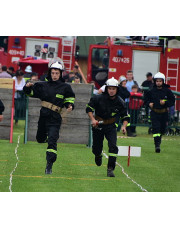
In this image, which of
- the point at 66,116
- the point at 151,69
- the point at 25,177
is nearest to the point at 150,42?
the point at 151,69

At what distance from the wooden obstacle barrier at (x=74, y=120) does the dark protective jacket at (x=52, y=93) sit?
5308mm

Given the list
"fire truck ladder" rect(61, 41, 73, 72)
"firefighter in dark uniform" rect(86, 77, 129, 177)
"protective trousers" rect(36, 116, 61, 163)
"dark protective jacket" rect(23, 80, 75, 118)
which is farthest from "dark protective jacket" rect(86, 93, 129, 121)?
"fire truck ladder" rect(61, 41, 73, 72)

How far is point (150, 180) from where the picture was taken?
12883mm

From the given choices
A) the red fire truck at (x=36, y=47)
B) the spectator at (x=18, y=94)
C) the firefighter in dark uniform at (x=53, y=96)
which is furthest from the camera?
the red fire truck at (x=36, y=47)

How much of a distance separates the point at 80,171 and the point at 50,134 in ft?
3.92

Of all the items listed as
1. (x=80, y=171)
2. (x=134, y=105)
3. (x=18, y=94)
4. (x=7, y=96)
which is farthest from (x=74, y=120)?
(x=134, y=105)

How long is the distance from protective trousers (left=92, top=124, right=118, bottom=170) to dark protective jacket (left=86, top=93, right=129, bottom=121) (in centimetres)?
23

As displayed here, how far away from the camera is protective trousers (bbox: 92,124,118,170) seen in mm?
13219

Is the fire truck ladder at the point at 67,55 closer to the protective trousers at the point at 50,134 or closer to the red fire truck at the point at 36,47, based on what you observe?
the red fire truck at the point at 36,47

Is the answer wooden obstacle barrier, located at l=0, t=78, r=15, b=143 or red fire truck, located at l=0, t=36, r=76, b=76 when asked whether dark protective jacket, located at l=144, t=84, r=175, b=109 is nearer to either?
wooden obstacle barrier, located at l=0, t=78, r=15, b=143

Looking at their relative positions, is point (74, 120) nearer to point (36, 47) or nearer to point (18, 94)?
point (18, 94)

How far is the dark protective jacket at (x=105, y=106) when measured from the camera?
13477mm

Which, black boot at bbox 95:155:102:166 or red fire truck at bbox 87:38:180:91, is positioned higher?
red fire truck at bbox 87:38:180:91

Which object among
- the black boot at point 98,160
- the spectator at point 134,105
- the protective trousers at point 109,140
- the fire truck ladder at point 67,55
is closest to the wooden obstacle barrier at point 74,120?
the black boot at point 98,160
